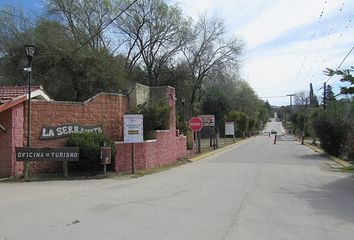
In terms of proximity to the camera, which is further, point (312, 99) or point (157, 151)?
point (312, 99)

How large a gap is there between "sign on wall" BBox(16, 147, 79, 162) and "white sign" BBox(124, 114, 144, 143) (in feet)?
8.90

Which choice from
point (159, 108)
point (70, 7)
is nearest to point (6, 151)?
point (159, 108)

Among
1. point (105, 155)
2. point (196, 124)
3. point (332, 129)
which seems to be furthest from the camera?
point (332, 129)

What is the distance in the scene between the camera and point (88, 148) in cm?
1955

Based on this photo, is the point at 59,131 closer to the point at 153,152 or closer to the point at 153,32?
the point at 153,152

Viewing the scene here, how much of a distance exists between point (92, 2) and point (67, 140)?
2757cm

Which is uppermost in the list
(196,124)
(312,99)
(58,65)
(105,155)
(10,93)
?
(312,99)

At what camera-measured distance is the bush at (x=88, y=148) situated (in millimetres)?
19578

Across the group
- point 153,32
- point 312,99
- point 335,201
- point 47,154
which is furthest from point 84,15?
point 312,99

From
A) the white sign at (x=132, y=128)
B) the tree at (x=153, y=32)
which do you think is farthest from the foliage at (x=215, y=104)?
the white sign at (x=132, y=128)

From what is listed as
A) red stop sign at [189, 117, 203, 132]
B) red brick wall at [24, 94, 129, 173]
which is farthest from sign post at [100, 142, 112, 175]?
red stop sign at [189, 117, 203, 132]

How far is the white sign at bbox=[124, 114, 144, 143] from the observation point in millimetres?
20844

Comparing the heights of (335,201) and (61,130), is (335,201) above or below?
below

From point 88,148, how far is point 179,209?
937 cm
